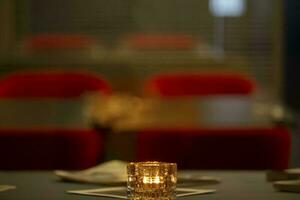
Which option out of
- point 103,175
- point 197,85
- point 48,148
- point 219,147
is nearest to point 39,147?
point 48,148

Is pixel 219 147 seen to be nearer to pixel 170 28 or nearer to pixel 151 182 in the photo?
pixel 151 182

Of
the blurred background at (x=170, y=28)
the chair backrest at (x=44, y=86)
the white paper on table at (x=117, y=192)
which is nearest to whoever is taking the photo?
the white paper on table at (x=117, y=192)

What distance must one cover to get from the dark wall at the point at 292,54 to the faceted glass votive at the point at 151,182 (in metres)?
6.85

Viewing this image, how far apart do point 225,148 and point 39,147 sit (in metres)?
0.55

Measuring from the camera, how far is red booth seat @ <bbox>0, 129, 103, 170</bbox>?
7.68 ft

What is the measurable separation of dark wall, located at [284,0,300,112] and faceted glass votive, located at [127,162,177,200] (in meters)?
6.85

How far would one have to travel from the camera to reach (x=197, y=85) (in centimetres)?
388

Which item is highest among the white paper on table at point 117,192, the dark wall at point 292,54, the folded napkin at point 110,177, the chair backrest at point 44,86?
the dark wall at point 292,54

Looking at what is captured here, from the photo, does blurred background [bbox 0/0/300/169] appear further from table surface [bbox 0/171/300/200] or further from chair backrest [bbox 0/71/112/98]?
table surface [bbox 0/171/300/200]

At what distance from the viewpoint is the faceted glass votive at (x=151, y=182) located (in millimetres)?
1247

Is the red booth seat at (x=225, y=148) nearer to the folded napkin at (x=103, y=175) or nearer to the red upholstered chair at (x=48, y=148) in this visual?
the red upholstered chair at (x=48, y=148)

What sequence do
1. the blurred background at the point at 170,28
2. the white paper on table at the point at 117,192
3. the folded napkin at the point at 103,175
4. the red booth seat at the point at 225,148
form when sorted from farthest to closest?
the blurred background at the point at 170,28
the red booth seat at the point at 225,148
the folded napkin at the point at 103,175
the white paper on table at the point at 117,192

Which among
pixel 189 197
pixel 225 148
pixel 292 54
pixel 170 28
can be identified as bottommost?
pixel 189 197

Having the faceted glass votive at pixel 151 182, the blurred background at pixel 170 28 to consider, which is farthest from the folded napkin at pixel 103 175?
→ the blurred background at pixel 170 28
